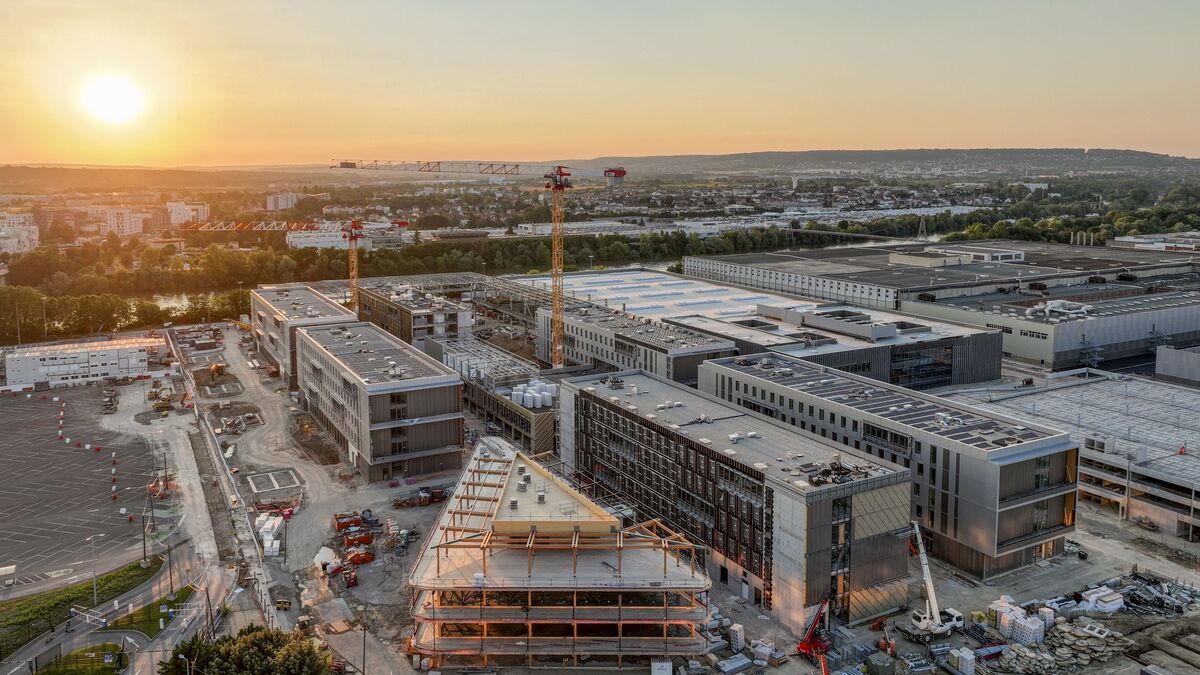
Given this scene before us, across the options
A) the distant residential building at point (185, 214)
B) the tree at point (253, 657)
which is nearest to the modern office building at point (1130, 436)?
the tree at point (253, 657)

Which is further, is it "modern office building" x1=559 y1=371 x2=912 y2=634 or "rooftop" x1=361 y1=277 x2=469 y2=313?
"rooftop" x1=361 y1=277 x2=469 y2=313

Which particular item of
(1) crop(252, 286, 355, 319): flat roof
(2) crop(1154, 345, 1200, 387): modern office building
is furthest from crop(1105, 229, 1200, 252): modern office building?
(1) crop(252, 286, 355, 319): flat roof

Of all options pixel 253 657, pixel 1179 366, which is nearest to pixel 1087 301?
pixel 1179 366

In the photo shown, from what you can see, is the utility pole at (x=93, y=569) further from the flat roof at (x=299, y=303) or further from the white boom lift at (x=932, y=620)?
the white boom lift at (x=932, y=620)

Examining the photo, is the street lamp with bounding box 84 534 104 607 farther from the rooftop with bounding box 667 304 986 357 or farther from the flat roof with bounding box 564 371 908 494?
the rooftop with bounding box 667 304 986 357

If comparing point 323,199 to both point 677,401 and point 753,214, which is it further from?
point 677,401

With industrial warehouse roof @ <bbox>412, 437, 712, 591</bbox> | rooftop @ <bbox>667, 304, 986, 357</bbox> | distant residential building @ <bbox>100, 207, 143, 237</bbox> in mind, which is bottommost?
industrial warehouse roof @ <bbox>412, 437, 712, 591</bbox>

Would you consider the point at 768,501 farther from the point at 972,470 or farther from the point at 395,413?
the point at 395,413
